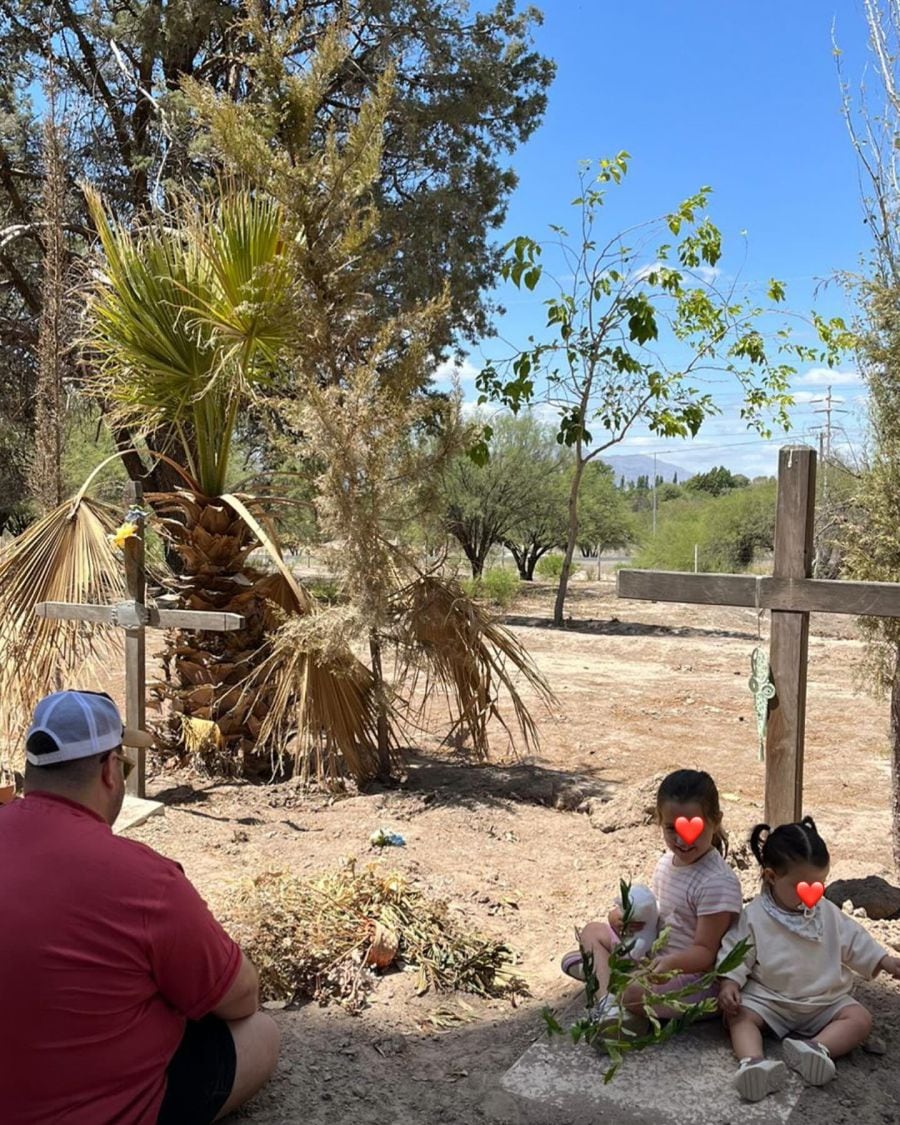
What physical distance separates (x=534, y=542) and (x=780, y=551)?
26814 millimetres

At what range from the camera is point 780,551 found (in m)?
3.56

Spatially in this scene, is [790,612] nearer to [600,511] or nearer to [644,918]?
[644,918]

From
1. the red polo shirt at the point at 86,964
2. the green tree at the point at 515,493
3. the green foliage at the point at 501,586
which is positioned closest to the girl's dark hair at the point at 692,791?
the red polo shirt at the point at 86,964

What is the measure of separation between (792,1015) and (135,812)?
11.6 ft

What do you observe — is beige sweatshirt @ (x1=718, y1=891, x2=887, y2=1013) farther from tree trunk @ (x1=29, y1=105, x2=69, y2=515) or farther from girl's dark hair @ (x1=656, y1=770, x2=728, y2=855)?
tree trunk @ (x1=29, y1=105, x2=69, y2=515)

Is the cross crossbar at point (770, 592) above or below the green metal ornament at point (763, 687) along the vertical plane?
above

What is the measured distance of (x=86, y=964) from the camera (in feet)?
6.72

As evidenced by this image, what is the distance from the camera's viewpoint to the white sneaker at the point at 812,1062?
2586 millimetres

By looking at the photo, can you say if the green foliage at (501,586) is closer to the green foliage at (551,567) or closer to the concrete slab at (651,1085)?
the green foliage at (551,567)

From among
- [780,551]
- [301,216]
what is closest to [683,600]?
[780,551]

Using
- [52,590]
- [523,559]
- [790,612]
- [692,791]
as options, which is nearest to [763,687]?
[790,612]

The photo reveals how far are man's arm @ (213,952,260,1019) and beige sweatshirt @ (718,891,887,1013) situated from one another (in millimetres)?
1316

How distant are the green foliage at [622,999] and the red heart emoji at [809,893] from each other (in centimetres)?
22

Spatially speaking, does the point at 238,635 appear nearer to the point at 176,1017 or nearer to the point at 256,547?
the point at 256,547
